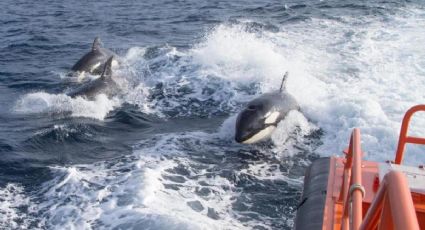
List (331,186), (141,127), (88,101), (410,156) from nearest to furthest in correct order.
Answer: (331,186), (410,156), (141,127), (88,101)

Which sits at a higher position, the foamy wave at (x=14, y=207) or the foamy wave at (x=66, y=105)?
the foamy wave at (x=66, y=105)

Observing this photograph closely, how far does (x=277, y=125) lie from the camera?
13961 millimetres

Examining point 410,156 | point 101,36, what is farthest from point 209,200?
point 101,36

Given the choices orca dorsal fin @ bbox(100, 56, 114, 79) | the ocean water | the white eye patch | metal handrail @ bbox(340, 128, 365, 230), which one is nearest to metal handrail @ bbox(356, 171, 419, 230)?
metal handrail @ bbox(340, 128, 365, 230)

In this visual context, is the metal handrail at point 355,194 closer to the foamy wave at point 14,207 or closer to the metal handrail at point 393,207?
the metal handrail at point 393,207

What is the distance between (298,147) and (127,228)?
5.64m

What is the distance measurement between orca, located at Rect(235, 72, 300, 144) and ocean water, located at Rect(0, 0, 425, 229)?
0.89ft

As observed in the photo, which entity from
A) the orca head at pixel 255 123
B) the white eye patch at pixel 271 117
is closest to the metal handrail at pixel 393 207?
the orca head at pixel 255 123

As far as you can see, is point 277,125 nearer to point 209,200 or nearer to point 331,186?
point 209,200

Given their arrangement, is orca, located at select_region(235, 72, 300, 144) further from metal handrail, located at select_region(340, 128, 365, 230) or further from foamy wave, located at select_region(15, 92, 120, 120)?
metal handrail, located at select_region(340, 128, 365, 230)

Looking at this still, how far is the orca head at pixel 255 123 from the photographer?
13.2 metres

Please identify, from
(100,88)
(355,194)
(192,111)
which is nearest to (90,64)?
(100,88)

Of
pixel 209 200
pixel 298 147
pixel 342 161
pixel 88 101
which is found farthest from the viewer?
pixel 88 101

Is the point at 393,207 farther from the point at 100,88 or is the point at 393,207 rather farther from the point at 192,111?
the point at 100,88
